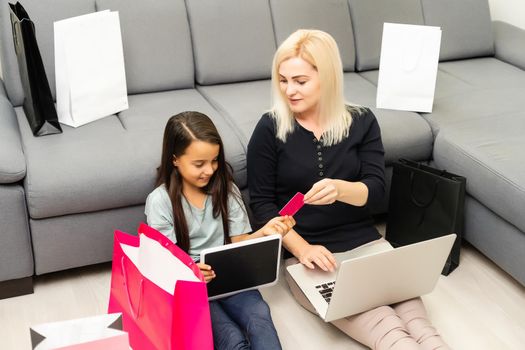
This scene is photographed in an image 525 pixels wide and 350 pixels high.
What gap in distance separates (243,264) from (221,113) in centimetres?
76

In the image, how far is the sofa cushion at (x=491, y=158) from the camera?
76.2 inches

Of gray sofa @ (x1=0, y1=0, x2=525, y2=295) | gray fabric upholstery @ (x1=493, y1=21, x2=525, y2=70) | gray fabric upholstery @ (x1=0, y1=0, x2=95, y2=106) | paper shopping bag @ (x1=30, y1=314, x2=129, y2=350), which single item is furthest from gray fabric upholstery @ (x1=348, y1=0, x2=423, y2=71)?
paper shopping bag @ (x1=30, y1=314, x2=129, y2=350)

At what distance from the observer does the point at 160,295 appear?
1429 mm

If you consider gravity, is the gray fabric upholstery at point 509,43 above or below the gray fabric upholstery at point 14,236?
above

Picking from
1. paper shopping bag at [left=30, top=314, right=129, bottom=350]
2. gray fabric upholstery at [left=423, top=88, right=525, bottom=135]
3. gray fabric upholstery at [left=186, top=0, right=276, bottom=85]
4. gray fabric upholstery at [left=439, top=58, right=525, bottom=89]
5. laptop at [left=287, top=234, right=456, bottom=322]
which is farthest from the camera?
gray fabric upholstery at [left=439, top=58, right=525, bottom=89]

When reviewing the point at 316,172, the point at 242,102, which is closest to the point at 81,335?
the point at 316,172

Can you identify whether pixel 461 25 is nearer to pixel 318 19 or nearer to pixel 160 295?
pixel 318 19

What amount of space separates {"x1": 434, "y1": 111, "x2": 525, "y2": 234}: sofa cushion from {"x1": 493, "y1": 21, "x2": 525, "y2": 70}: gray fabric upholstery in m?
0.65

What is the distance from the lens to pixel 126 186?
6.23 ft

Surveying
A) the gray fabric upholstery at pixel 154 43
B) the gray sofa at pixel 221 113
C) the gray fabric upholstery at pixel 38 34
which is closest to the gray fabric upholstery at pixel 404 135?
the gray sofa at pixel 221 113

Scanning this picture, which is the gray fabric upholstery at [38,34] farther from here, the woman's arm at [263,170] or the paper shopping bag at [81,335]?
the paper shopping bag at [81,335]

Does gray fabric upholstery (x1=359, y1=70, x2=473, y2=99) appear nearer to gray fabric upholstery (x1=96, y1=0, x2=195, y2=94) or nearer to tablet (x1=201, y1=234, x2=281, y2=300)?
gray fabric upholstery (x1=96, y1=0, x2=195, y2=94)

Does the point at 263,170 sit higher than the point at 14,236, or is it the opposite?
the point at 263,170

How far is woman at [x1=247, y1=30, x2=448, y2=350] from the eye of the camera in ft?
5.80
